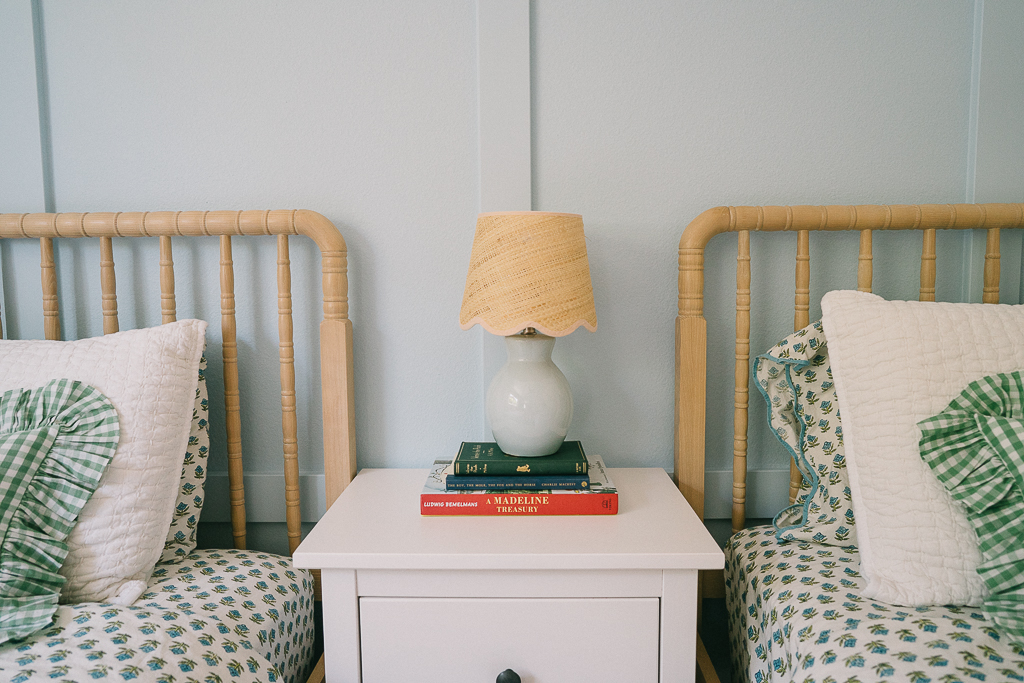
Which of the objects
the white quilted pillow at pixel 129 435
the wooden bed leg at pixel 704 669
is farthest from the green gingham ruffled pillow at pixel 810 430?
the white quilted pillow at pixel 129 435

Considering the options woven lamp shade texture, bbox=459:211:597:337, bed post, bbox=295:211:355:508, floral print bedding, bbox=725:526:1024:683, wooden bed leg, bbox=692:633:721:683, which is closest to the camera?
floral print bedding, bbox=725:526:1024:683

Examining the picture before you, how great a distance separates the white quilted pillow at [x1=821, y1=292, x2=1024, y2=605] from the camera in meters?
0.89

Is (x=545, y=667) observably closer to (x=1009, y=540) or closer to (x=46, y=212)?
(x=1009, y=540)

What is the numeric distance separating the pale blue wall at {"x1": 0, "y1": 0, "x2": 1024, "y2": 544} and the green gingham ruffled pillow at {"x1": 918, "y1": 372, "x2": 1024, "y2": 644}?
41 centimetres

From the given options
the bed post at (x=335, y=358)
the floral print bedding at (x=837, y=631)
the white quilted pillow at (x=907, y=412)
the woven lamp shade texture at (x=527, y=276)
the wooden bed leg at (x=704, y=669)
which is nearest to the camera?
the floral print bedding at (x=837, y=631)

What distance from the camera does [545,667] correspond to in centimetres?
96

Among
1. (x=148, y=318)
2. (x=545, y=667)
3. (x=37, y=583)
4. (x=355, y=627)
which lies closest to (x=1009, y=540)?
(x=545, y=667)

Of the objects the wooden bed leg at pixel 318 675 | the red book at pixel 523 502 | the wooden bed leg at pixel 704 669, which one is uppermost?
the red book at pixel 523 502

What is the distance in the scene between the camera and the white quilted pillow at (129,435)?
3.13 feet

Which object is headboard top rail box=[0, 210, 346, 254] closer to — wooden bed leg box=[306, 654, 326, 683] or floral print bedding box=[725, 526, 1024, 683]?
wooden bed leg box=[306, 654, 326, 683]

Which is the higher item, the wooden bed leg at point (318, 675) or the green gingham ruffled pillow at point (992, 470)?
the green gingham ruffled pillow at point (992, 470)

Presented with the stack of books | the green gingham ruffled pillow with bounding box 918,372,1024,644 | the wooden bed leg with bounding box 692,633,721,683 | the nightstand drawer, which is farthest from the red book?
the green gingham ruffled pillow with bounding box 918,372,1024,644

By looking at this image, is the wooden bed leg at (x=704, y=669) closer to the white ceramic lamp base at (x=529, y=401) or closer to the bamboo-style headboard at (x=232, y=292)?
the white ceramic lamp base at (x=529, y=401)

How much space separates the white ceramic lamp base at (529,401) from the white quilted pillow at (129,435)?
55 cm
